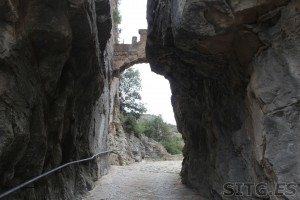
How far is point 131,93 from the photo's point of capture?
22062 millimetres

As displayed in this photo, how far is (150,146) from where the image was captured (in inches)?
830

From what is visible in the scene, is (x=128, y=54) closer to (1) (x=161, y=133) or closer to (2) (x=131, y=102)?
(2) (x=131, y=102)

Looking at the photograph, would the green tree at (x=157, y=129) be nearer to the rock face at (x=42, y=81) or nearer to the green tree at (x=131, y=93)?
the green tree at (x=131, y=93)

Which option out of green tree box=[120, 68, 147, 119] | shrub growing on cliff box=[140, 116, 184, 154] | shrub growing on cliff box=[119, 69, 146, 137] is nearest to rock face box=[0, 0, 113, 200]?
shrub growing on cliff box=[119, 69, 146, 137]

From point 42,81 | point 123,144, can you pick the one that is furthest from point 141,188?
point 123,144

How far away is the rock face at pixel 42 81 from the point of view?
12.0 feet

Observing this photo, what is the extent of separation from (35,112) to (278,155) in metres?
2.96

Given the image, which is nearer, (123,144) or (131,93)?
(123,144)

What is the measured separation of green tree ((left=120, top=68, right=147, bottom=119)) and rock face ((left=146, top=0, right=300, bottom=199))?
14021 millimetres

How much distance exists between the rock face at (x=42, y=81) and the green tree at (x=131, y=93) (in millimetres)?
14209

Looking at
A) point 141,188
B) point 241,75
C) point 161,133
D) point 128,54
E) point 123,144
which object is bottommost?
point 141,188

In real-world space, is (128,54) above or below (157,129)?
above

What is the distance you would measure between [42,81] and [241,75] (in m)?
2.78

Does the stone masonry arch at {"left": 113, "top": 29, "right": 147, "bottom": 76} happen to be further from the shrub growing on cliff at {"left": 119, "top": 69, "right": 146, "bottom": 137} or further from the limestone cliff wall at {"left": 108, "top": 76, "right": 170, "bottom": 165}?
the shrub growing on cliff at {"left": 119, "top": 69, "right": 146, "bottom": 137}
